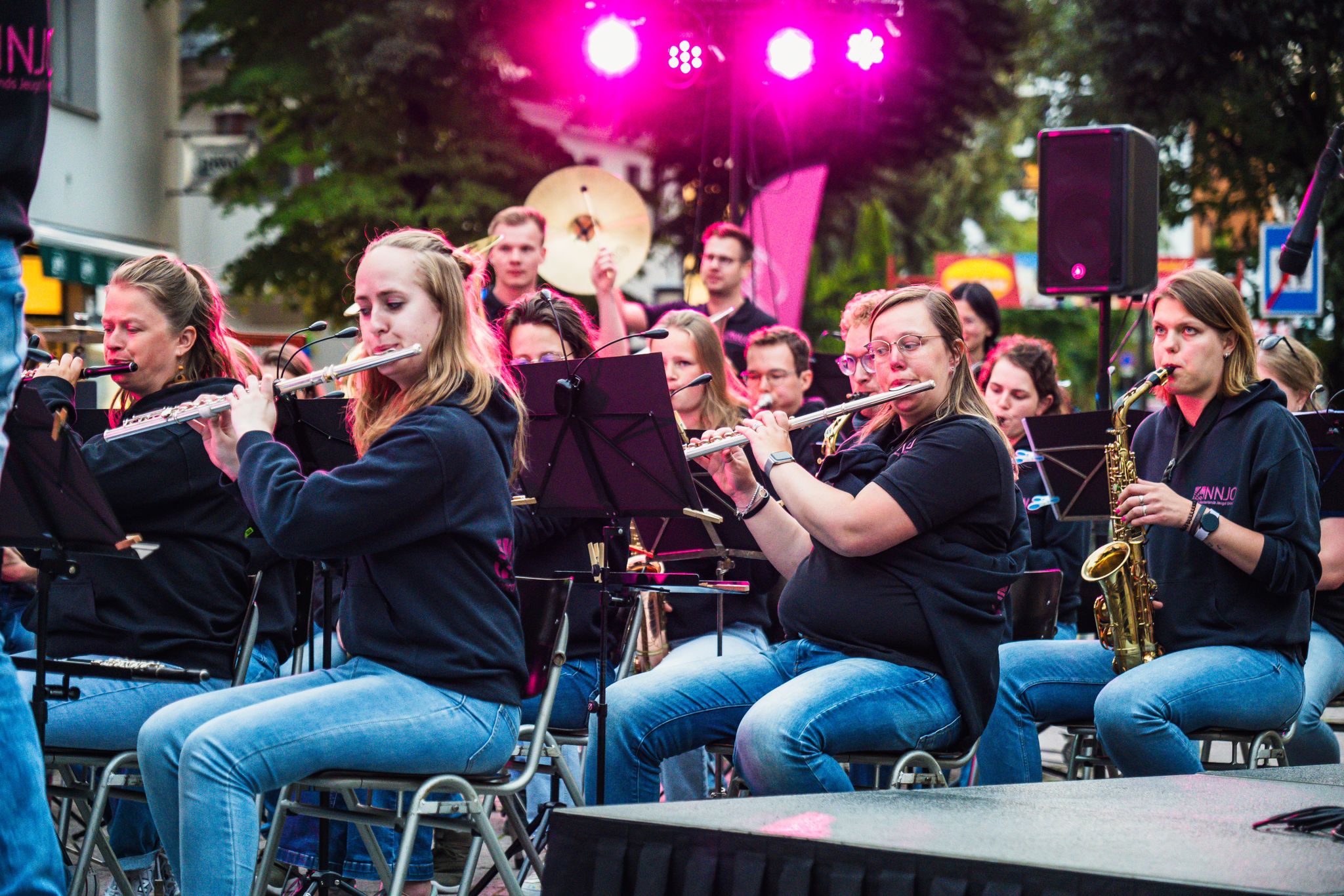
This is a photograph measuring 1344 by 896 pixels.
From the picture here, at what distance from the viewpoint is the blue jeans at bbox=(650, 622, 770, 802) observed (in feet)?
14.4

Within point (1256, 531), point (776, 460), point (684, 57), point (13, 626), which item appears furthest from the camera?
point (684, 57)

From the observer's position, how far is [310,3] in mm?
14758

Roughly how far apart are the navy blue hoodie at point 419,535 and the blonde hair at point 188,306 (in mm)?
862

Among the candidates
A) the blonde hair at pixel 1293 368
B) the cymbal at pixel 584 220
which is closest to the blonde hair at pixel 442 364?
the blonde hair at pixel 1293 368

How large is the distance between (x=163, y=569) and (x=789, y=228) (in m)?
9.09

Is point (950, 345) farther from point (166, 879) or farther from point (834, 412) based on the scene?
point (166, 879)

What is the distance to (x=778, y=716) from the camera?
3.24 metres

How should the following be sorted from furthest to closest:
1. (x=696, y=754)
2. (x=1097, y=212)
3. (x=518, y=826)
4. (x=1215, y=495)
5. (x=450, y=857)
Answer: (x=1097, y=212) < (x=450, y=857) < (x=696, y=754) < (x=1215, y=495) < (x=518, y=826)

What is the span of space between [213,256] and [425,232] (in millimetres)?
14956

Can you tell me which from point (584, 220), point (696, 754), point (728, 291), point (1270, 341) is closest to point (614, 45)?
point (584, 220)

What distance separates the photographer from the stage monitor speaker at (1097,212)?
18.8 ft

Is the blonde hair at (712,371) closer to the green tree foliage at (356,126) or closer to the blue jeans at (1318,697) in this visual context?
the blue jeans at (1318,697)

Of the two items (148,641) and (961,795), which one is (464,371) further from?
(961,795)

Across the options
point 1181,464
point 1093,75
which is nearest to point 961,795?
point 1181,464
